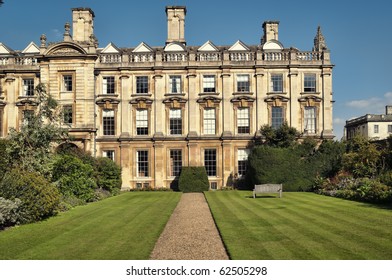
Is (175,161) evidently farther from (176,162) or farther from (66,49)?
(66,49)

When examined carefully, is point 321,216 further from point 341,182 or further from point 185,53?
point 185,53

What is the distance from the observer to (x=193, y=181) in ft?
A: 104

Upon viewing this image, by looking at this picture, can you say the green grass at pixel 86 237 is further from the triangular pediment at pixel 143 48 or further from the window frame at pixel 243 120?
the triangular pediment at pixel 143 48

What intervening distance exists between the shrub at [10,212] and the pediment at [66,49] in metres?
22.0

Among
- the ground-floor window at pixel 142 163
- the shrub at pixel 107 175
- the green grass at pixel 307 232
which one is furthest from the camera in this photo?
the ground-floor window at pixel 142 163

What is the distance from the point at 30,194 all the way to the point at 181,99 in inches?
829

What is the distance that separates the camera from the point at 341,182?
2602 cm

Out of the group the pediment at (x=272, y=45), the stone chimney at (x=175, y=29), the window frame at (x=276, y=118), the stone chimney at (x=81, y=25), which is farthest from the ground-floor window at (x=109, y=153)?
the pediment at (x=272, y=45)

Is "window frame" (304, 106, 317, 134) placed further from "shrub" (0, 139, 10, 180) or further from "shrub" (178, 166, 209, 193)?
"shrub" (0, 139, 10, 180)

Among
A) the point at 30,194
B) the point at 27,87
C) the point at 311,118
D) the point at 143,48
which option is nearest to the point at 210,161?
the point at 311,118

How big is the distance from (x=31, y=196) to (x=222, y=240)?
7640mm

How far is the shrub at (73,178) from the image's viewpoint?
2178 centimetres

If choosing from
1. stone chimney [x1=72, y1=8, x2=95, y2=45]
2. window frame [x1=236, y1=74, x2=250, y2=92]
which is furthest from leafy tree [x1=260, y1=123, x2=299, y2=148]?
stone chimney [x1=72, y1=8, x2=95, y2=45]
